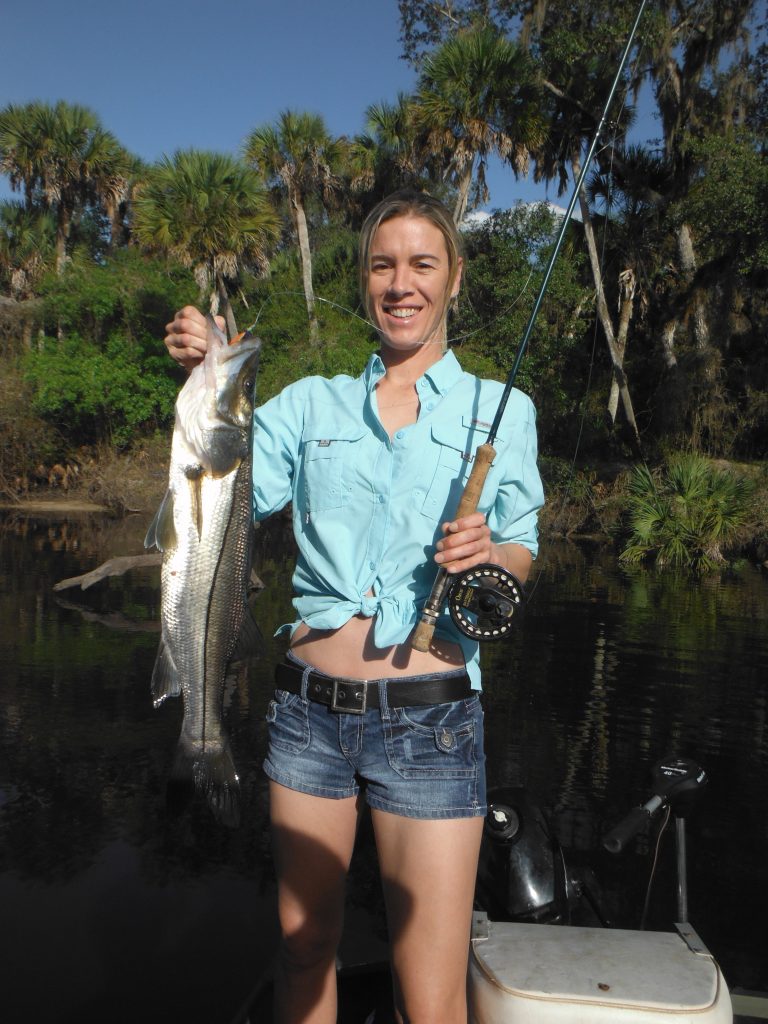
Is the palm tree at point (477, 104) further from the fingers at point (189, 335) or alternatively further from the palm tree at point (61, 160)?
the fingers at point (189, 335)

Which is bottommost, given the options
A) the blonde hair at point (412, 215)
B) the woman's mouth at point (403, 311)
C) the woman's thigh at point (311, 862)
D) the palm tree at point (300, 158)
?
the woman's thigh at point (311, 862)

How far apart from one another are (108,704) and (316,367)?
1897 cm

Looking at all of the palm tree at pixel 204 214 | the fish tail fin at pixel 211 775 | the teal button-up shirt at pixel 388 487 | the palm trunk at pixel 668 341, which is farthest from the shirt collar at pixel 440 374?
the palm trunk at pixel 668 341

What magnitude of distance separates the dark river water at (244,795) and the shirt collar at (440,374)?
2.69 m

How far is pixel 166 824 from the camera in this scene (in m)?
5.10

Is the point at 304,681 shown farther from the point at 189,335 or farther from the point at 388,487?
the point at 189,335

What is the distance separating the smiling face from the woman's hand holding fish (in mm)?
502

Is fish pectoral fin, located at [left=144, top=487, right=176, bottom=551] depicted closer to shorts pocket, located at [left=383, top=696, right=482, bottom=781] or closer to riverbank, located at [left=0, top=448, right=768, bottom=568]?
shorts pocket, located at [left=383, top=696, right=482, bottom=781]

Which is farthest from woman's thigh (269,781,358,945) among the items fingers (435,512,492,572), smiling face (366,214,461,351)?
smiling face (366,214,461,351)

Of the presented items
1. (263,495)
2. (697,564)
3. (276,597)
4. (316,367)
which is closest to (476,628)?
(263,495)

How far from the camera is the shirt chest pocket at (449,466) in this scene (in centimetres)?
240

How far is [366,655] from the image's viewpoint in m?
2.30

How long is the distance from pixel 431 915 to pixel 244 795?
3827 mm

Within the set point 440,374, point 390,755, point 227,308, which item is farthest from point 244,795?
point 227,308
